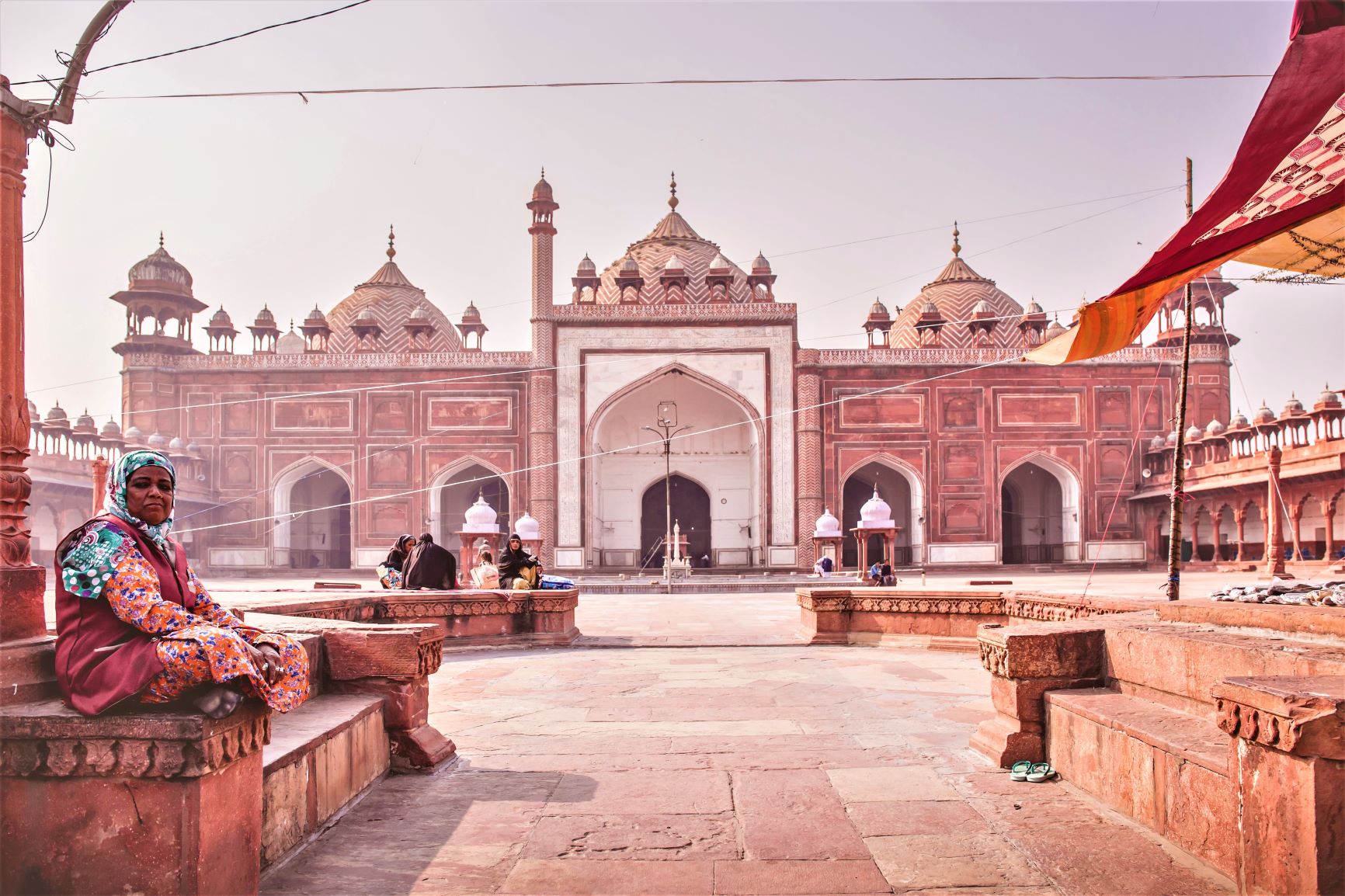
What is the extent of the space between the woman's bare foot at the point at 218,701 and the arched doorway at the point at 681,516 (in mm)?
21723

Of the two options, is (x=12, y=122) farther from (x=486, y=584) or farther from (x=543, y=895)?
(x=486, y=584)

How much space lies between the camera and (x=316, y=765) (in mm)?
2533

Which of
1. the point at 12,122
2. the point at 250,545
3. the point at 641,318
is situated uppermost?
the point at 641,318

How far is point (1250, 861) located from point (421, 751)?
7.24 feet

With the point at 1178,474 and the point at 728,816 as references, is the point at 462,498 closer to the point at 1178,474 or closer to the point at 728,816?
the point at 1178,474

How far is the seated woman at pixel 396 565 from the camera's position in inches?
307

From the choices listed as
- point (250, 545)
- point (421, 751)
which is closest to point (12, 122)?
point (421, 751)

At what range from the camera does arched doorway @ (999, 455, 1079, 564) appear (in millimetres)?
23906

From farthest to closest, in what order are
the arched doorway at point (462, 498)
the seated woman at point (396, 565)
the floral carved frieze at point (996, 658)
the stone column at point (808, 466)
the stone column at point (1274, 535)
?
the arched doorway at point (462, 498) < the stone column at point (808, 466) < the stone column at point (1274, 535) < the seated woman at point (396, 565) < the floral carved frieze at point (996, 658)

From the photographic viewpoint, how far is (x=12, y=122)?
257 cm

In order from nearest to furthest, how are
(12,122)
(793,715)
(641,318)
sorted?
(12,122), (793,715), (641,318)

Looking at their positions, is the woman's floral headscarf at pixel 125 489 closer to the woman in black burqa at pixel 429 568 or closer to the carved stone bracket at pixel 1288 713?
the carved stone bracket at pixel 1288 713

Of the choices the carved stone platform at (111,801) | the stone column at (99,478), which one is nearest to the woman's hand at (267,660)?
the carved stone platform at (111,801)

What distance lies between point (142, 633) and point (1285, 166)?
3.61m
